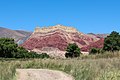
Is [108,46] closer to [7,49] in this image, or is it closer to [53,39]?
[7,49]

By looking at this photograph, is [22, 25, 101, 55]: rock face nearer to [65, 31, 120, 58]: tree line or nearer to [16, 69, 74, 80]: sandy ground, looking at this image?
[65, 31, 120, 58]: tree line

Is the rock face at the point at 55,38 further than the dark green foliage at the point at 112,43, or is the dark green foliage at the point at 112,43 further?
the rock face at the point at 55,38

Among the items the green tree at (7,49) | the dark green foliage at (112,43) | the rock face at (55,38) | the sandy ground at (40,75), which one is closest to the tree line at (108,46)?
the dark green foliage at (112,43)

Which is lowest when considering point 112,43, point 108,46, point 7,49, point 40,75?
point 40,75

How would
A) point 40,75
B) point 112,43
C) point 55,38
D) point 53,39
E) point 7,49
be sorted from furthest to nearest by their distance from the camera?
point 53,39, point 55,38, point 112,43, point 7,49, point 40,75

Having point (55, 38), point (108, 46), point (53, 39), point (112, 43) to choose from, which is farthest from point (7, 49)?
point (53, 39)

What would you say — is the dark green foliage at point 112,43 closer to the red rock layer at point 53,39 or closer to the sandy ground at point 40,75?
the sandy ground at point 40,75

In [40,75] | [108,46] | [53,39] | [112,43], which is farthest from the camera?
[53,39]

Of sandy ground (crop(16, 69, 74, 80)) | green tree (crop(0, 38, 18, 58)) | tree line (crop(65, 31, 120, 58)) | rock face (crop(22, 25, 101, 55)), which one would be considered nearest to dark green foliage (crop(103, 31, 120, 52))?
tree line (crop(65, 31, 120, 58))

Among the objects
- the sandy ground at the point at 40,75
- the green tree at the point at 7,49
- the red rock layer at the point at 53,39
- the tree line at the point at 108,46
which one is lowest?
the sandy ground at the point at 40,75

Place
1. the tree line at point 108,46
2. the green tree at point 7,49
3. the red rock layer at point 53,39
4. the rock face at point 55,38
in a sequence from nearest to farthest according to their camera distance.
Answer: the green tree at point 7,49 → the tree line at point 108,46 → the red rock layer at point 53,39 → the rock face at point 55,38

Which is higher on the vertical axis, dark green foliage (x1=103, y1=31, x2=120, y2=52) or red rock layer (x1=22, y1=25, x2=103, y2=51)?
red rock layer (x1=22, y1=25, x2=103, y2=51)

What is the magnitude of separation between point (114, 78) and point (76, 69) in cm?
208

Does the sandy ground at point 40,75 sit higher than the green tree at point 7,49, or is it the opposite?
the green tree at point 7,49
